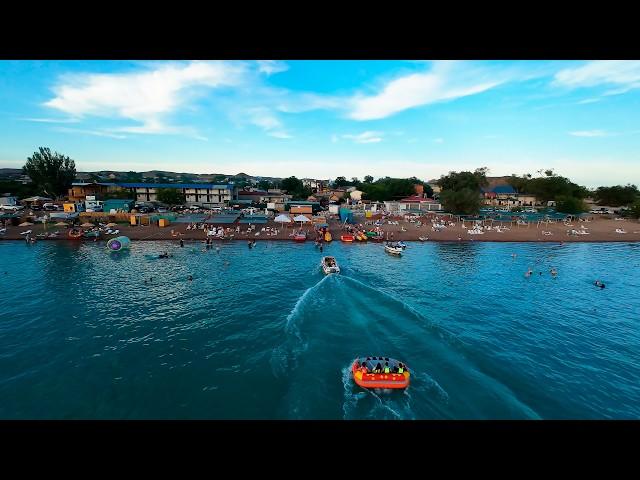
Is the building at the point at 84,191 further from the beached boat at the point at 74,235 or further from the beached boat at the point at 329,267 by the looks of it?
the beached boat at the point at 329,267

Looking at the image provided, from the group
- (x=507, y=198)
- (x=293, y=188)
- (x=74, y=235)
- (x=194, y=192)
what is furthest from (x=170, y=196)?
(x=507, y=198)

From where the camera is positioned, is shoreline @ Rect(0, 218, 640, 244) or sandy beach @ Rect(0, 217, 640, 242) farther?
sandy beach @ Rect(0, 217, 640, 242)

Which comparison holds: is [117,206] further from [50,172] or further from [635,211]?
[635,211]

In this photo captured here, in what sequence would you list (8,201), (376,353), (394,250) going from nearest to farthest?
(376,353), (394,250), (8,201)

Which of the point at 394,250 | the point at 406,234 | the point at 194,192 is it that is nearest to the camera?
the point at 394,250

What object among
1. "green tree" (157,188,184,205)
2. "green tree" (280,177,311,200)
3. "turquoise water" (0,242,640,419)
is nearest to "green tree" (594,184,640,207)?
"turquoise water" (0,242,640,419)

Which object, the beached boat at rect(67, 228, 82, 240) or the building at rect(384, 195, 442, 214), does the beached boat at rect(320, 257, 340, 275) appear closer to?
the beached boat at rect(67, 228, 82, 240)
